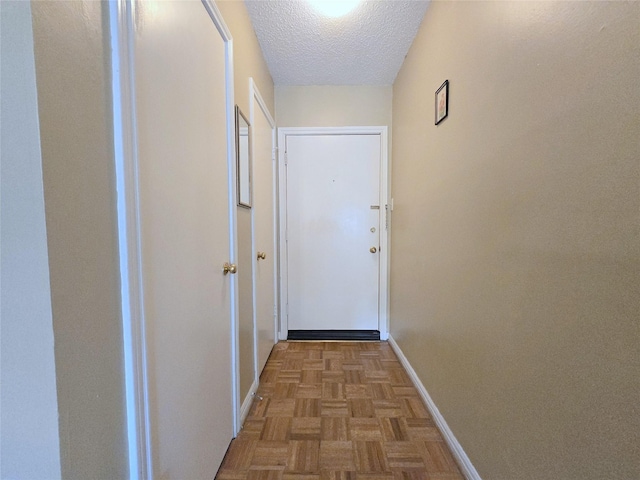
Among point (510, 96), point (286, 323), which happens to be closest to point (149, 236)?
point (510, 96)

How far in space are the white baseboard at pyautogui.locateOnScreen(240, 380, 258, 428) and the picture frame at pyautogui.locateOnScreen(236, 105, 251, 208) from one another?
110 cm

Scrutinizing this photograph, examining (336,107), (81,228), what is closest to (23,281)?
(81,228)

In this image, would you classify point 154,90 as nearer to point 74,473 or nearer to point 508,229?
point 74,473

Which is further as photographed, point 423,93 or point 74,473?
point 423,93

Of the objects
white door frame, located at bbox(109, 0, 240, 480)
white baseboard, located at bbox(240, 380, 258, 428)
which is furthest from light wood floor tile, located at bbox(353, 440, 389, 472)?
white door frame, located at bbox(109, 0, 240, 480)

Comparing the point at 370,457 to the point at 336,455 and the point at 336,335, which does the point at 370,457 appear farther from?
the point at 336,335

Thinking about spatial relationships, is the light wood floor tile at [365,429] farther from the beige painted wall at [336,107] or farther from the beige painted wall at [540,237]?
the beige painted wall at [336,107]

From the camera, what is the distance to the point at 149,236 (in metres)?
0.74

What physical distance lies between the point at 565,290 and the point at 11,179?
3.89 feet

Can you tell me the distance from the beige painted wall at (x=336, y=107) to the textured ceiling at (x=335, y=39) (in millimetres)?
100

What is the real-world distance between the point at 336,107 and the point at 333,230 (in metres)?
1.12

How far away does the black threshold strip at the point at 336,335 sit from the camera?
270cm

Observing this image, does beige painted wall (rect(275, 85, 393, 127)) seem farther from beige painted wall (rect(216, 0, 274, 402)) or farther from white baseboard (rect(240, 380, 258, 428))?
white baseboard (rect(240, 380, 258, 428))

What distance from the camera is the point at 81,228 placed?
0.53 meters
